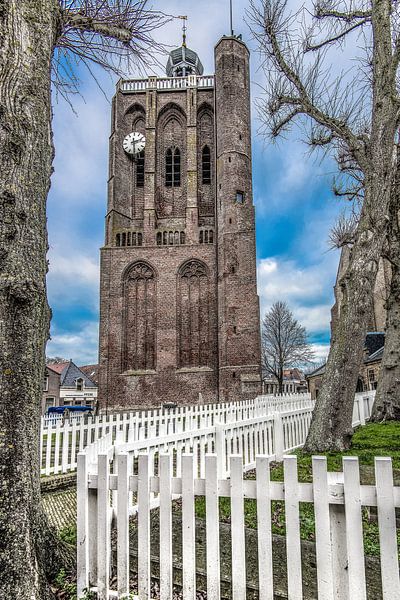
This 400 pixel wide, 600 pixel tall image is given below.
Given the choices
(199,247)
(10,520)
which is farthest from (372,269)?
(199,247)

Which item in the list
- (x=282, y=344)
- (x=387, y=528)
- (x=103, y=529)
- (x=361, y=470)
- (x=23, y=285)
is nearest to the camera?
(x=387, y=528)

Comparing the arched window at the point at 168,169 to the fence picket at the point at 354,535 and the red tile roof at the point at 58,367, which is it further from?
the fence picket at the point at 354,535

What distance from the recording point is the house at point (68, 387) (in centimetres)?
4231

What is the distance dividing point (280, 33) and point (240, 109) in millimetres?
18456

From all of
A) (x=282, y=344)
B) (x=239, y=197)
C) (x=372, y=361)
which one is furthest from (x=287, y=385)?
(x=239, y=197)

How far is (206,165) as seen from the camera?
29.9 meters

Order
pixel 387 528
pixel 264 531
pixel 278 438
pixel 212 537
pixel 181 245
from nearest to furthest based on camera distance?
pixel 387 528
pixel 264 531
pixel 212 537
pixel 278 438
pixel 181 245

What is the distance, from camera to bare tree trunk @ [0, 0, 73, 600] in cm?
249

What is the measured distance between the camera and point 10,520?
246 centimetres

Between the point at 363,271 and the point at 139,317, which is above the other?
the point at 139,317

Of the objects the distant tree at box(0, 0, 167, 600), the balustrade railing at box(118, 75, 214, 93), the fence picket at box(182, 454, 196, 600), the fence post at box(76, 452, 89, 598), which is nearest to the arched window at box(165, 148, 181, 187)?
the balustrade railing at box(118, 75, 214, 93)

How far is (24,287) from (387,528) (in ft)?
7.93

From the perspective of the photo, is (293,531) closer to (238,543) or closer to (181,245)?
(238,543)

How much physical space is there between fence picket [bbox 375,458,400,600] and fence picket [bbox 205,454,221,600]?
0.84 m
